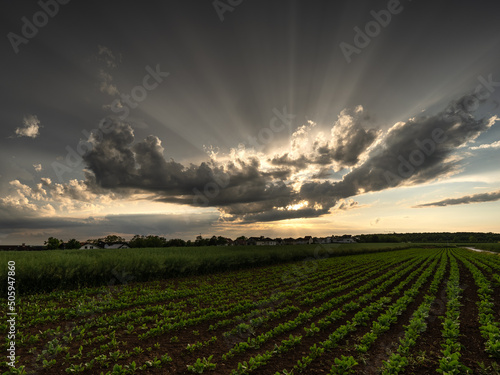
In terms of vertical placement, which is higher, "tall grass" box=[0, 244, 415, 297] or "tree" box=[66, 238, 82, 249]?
"tall grass" box=[0, 244, 415, 297]

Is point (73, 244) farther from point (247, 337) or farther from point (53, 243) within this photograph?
point (247, 337)

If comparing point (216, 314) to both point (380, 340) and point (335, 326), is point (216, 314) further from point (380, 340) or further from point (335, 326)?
point (380, 340)

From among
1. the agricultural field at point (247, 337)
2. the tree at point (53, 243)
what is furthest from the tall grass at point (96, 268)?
the tree at point (53, 243)

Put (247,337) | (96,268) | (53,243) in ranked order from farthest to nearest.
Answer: (53,243) → (96,268) → (247,337)

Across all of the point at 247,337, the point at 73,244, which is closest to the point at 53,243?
the point at 73,244

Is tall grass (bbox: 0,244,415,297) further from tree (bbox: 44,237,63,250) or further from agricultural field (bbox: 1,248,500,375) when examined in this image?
tree (bbox: 44,237,63,250)

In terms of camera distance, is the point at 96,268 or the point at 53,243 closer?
the point at 96,268

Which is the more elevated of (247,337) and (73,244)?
(247,337)

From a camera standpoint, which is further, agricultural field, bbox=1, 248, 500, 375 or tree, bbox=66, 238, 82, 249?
tree, bbox=66, 238, 82, 249

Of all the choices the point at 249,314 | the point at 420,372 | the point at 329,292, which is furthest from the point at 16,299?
the point at 420,372

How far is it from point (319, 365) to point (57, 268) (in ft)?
59.4

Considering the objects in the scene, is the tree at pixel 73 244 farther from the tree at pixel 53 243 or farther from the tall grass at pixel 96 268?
the tall grass at pixel 96 268

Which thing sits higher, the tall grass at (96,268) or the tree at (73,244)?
the tall grass at (96,268)

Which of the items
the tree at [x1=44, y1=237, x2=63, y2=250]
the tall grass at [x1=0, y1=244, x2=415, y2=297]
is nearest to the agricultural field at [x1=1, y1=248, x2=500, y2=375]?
the tall grass at [x1=0, y1=244, x2=415, y2=297]
